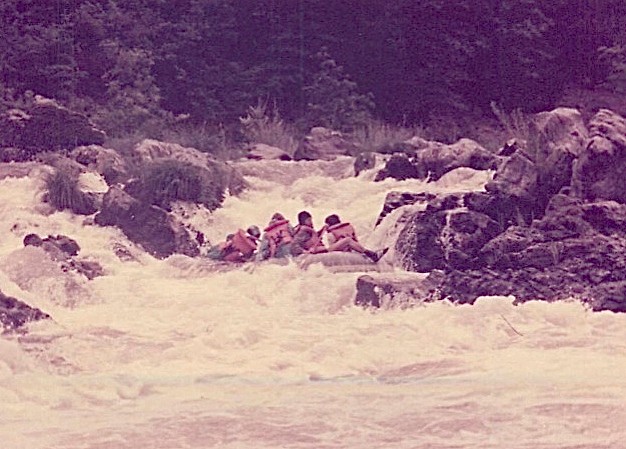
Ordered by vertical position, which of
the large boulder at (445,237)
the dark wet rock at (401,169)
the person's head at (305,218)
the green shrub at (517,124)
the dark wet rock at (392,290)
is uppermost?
the green shrub at (517,124)

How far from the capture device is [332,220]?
300 inches

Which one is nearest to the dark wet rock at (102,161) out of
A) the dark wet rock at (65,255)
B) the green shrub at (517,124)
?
the dark wet rock at (65,255)

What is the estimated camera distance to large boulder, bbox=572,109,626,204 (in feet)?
25.9

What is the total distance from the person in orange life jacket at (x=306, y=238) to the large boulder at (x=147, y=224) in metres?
0.65

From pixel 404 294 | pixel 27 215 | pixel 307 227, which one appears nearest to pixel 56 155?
pixel 27 215

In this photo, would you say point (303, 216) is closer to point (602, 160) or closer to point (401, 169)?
point (401, 169)

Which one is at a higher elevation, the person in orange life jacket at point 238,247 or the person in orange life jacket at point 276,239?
the person in orange life jacket at point 276,239

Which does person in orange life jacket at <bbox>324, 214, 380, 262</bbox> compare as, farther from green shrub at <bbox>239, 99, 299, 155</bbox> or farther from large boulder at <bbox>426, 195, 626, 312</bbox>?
green shrub at <bbox>239, 99, 299, 155</bbox>

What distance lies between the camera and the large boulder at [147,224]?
24.5 ft

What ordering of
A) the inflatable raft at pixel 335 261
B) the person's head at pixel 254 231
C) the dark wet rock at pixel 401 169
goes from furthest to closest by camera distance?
the dark wet rock at pixel 401 169 < the person's head at pixel 254 231 < the inflatable raft at pixel 335 261

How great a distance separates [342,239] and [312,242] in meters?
0.36

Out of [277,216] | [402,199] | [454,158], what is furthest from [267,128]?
[277,216]

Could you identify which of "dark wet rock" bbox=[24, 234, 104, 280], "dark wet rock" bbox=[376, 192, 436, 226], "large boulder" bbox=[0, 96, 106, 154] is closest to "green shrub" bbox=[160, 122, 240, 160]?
"large boulder" bbox=[0, 96, 106, 154]

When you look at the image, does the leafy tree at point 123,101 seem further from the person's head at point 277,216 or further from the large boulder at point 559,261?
the large boulder at point 559,261
